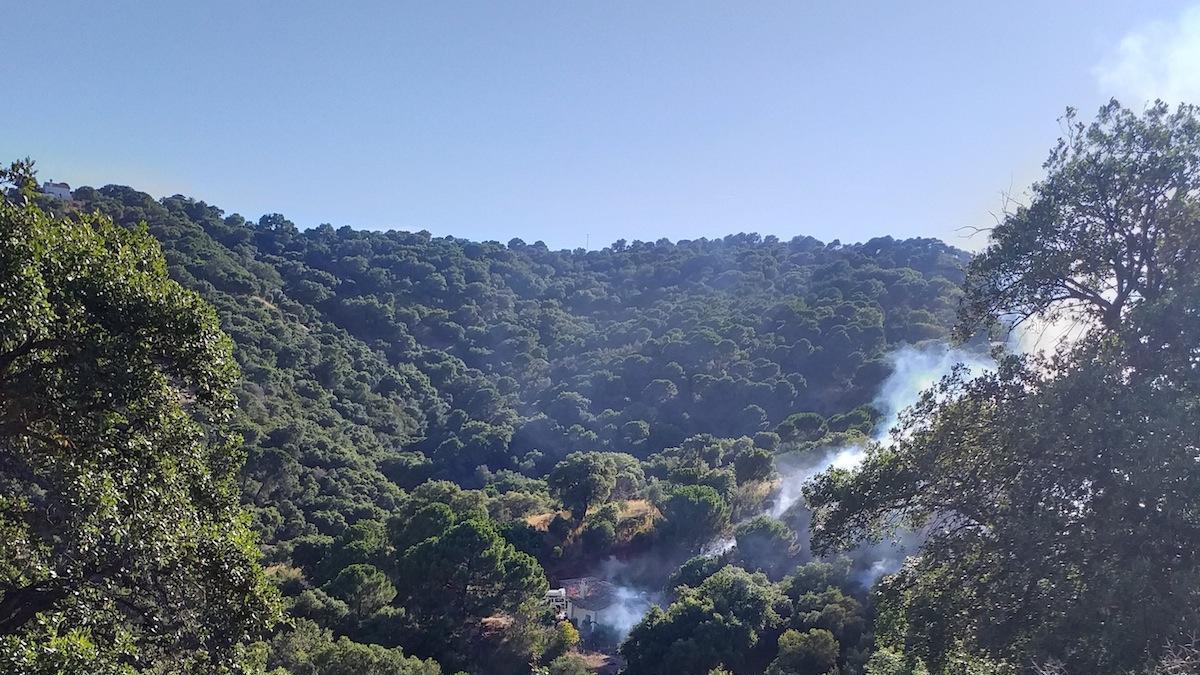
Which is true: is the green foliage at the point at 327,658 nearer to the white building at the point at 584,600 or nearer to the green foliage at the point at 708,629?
the green foliage at the point at 708,629

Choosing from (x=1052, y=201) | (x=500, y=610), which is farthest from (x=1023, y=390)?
(x=500, y=610)

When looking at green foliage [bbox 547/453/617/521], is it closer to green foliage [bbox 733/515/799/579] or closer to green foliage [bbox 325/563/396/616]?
green foliage [bbox 733/515/799/579]

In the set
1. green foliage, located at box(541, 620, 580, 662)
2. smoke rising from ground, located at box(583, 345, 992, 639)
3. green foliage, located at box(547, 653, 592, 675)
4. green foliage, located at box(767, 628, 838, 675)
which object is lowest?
green foliage, located at box(547, 653, 592, 675)

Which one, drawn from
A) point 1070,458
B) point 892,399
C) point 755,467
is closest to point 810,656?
point 1070,458

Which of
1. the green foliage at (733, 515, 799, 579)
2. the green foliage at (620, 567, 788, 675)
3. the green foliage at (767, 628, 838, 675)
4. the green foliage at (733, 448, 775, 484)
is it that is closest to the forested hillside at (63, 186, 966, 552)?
the green foliage at (733, 448, 775, 484)

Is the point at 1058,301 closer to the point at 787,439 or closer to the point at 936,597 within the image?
the point at 936,597

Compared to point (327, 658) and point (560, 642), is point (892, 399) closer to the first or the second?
point (560, 642)
